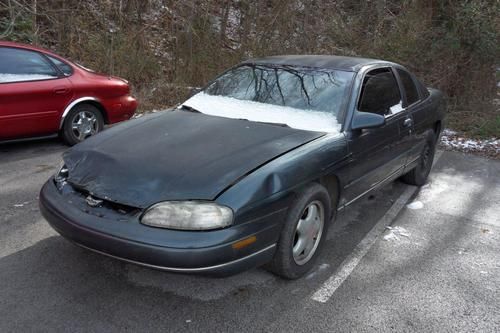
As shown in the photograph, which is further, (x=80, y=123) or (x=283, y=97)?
(x=80, y=123)

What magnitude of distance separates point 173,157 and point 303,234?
3.45 feet

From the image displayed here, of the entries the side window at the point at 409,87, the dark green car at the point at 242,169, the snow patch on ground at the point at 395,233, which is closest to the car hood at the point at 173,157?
the dark green car at the point at 242,169

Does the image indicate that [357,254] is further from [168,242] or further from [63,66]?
[63,66]

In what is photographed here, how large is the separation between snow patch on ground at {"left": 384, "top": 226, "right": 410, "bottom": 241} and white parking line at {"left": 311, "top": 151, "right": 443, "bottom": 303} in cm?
7

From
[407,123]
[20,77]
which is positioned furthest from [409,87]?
[20,77]

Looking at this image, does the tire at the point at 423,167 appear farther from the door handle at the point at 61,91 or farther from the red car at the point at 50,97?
the door handle at the point at 61,91

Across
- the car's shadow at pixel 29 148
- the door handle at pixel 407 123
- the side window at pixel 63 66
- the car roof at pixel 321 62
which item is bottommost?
the car's shadow at pixel 29 148

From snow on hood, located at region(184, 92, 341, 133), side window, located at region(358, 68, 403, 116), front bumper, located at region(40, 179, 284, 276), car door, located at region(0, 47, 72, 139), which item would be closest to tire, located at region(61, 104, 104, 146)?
car door, located at region(0, 47, 72, 139)

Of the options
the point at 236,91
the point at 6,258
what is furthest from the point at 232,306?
the point at 236,91

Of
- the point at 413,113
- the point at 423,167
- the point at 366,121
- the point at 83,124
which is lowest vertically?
the point at 83,124

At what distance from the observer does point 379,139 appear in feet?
13.5

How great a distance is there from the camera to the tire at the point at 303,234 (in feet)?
10.3

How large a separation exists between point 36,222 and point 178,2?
7989 mm

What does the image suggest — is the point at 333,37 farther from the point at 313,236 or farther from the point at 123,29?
the point at 313,236
